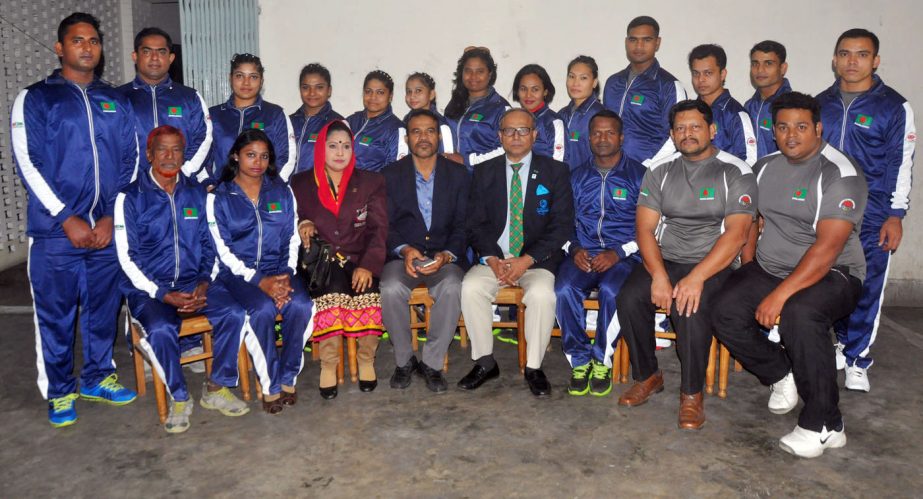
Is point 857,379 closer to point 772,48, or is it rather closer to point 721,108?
point 721,108

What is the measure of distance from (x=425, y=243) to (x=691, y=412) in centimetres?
180

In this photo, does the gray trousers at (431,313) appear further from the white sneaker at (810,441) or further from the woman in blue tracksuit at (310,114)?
the white sneaker at (810,441)

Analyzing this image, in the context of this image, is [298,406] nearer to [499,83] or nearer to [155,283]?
[155,283]

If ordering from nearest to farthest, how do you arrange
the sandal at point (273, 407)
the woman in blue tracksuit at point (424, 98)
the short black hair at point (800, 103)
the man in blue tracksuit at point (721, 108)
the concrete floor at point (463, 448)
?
the concrete floor at point (463, 448) < the short black hair at point (800, 103) < the sandal at point (273, 407) < the man in blue tracksuit at point (721, 108) < the woman in blue tracksuit at point (424, 98)

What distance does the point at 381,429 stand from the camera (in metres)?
3.62

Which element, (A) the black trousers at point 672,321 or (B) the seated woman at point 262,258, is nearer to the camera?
(A) the black trousers at point 672,321

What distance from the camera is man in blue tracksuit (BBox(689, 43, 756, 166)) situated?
4.54 meters

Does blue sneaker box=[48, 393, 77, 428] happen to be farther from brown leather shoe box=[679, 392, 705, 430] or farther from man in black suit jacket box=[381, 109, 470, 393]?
brown leather shoe box=[679, 392, 705, 430]

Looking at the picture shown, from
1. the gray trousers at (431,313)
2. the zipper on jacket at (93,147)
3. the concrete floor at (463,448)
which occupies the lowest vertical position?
the concrete floor at (463,448)

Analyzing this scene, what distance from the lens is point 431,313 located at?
4242 millimetres

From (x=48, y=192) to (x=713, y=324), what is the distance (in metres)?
3.34

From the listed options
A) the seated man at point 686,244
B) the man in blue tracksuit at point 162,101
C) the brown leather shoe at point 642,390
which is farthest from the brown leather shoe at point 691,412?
the man in blue tracksuit at point 162,101

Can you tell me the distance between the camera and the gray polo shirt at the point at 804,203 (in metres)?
3.58

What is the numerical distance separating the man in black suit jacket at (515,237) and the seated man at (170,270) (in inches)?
50.1
